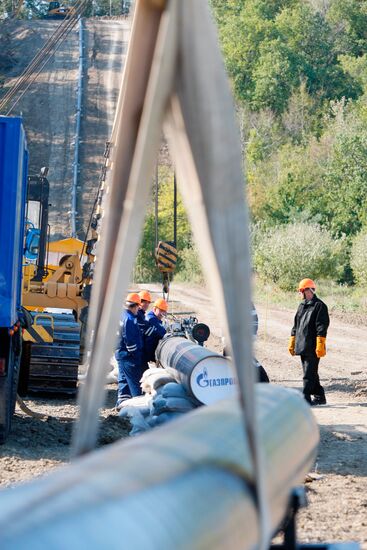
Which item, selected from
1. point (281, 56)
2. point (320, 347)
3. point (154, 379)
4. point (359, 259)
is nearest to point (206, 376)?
point (154, 379)

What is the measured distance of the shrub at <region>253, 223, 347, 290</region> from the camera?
40875 millimetres

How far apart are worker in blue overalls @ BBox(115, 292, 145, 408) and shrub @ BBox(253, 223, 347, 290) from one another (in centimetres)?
2755

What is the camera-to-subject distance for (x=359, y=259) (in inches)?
1581

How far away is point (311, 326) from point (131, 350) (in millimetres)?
3444

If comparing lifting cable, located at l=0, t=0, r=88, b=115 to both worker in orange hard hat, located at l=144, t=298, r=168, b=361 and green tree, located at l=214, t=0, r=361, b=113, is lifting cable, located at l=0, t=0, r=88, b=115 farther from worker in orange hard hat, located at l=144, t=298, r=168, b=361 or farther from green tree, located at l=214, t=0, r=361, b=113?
worker in orange hard hat, located at l=144, t=298, r=168, b=361

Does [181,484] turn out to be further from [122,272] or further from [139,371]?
[139,371]

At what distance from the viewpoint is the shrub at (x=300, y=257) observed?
1609 inches

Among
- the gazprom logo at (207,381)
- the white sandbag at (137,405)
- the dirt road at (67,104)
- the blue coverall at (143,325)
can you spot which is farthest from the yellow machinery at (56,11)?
the gazprom logo at (207,381)

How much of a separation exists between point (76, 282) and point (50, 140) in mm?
42641

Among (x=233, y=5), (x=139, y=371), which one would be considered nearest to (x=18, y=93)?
(x=233, y=5)

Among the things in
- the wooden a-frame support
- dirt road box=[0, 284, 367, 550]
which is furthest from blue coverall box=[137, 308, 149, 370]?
the wooden a-frame support

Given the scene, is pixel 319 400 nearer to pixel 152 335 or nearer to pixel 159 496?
pixel 152 335

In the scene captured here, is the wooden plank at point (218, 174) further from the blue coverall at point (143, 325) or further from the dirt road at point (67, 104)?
the dirt road at point (67, 104)

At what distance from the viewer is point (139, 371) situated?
12984mm
